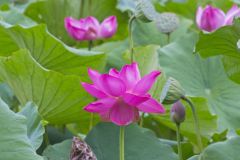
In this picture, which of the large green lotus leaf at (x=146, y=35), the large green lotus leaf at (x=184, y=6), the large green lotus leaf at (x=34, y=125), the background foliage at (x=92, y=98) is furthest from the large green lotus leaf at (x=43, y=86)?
the large green lotus leaf at (x=184, y=6)

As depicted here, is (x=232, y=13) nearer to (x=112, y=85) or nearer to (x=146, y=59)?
(x=146, y=59)

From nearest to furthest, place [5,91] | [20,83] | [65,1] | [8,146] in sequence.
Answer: [8,146] → [20,83] → [5,91] → [65,1]

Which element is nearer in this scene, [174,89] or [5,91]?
[174,89]

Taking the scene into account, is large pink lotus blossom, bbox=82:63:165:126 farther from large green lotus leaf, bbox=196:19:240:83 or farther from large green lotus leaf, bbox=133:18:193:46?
large green lotus leaf, bbox=133:18:193:46

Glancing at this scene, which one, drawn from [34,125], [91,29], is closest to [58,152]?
[34,125]

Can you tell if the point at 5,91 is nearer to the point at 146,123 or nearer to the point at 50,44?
the point at 50,44

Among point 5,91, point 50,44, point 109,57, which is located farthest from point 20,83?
point 109,57
